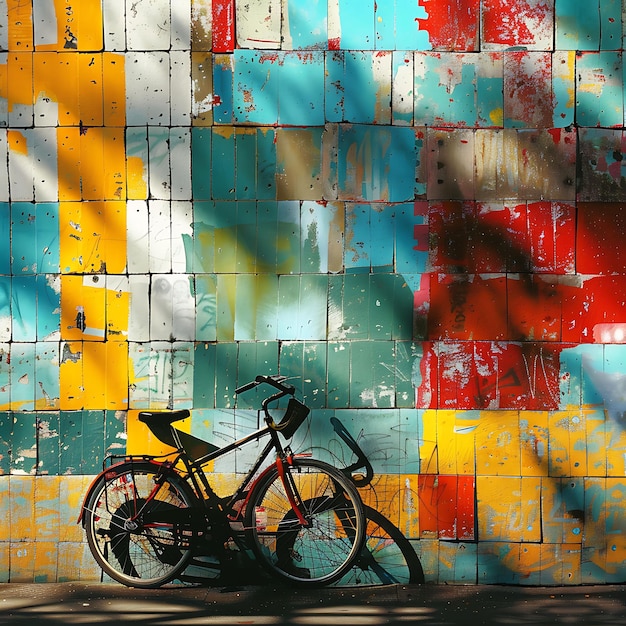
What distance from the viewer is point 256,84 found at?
477 cm

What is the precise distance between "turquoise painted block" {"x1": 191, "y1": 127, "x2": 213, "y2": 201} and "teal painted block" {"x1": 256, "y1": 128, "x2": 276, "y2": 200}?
0.30m

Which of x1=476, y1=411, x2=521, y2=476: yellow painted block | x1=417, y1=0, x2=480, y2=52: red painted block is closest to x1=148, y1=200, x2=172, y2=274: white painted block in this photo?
x1=417, y1=0, x2=480, y2=52: red painted block

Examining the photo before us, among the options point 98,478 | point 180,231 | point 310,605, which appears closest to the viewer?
point 310,605

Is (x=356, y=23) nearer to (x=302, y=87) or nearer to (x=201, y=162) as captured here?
(x=302, y=87)

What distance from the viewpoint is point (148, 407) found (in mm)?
4840

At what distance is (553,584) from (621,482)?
759 millimetres

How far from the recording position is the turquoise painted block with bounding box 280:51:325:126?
15.6ft

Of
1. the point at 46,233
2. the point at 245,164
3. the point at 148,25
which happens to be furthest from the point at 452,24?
the point at 46,233

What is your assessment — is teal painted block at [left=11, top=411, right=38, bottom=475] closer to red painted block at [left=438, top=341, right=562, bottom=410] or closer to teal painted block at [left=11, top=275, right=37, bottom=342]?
teal painted block at [left=11, top=275, right=37, bottom=342]

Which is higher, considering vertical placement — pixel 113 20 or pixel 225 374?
pixel 113 20

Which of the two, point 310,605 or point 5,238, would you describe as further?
point 5,238

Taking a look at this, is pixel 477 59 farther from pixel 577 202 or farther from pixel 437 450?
pixel 437 450

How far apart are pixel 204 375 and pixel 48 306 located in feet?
3.50

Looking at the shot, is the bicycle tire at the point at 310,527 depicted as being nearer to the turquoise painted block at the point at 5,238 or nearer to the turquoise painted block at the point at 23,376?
the turquoise painted block at the point at 23,376
